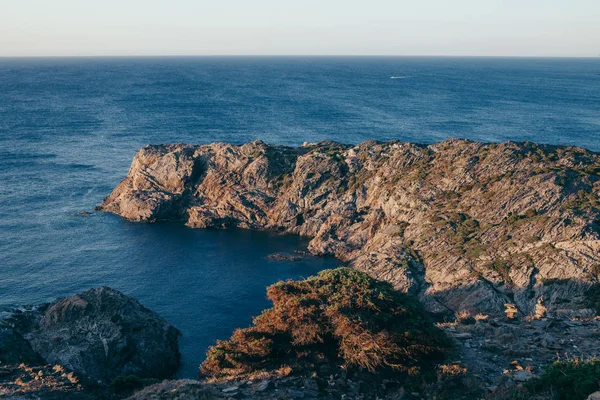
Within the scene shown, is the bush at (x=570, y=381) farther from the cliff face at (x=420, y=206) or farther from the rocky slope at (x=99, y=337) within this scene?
the rocky slope at (x=99, y=337)

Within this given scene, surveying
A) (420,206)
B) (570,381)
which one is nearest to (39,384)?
(570,381)

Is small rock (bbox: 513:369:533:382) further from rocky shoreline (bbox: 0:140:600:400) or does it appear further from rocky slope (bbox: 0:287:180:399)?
rocky slope (bbox: 0:287:180:399)

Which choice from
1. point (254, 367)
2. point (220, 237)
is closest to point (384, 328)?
point (254, 367)

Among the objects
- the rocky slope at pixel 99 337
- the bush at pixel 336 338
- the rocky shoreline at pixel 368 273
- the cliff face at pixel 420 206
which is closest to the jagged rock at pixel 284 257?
the rocky shoreline at pixel 368 273

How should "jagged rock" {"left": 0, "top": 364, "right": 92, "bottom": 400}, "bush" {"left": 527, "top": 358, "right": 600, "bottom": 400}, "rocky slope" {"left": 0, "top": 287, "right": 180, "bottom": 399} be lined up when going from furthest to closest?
"rocky slope" {"left": 0, "top": 287, "right": 180, "bottom": 399} < "jagged rock" {"left": 0, "top": 364, "right": 92, "bottom": 400} < "bush" {"left": 527, "top": 358, "right": 600, "bottom": 400}

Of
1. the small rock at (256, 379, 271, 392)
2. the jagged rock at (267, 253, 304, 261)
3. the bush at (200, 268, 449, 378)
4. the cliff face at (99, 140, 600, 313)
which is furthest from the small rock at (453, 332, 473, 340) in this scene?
the jagged rock at (267, 253, 304, 261)

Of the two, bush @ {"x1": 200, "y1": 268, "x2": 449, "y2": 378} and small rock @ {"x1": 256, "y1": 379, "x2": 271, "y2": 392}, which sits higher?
bush @ {"x1": 200, "y1": 268, "x2": 449, "y2": 378}
